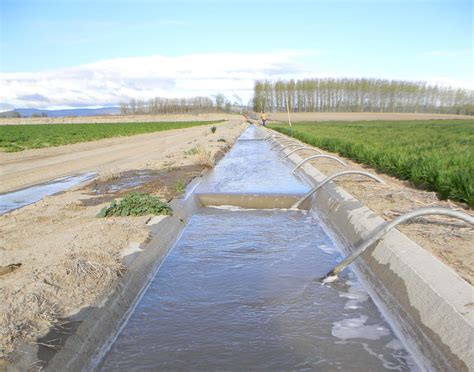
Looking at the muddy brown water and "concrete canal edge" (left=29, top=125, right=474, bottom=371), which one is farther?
the muddy brown water

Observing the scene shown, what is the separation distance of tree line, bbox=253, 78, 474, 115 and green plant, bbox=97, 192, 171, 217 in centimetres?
10541

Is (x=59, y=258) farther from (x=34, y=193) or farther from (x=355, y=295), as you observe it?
(x=34, y=193)

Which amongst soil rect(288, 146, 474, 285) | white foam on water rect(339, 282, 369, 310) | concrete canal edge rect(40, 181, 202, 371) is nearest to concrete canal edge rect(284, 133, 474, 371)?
white foam on water rect(339, 282, 369, 310)

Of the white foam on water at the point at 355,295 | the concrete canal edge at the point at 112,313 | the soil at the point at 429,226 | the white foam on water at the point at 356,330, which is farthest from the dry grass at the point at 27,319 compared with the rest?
the soil at the point at 429,226

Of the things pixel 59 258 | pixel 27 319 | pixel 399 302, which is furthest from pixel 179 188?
pixel 27 319

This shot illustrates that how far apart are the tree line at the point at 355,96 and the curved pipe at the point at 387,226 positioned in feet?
353

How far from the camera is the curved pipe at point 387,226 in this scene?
15.7 feet

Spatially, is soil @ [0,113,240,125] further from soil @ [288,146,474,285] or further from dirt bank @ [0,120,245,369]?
soil @ [288,146,474,285]

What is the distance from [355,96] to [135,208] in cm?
11487

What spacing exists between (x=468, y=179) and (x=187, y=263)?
215 inches

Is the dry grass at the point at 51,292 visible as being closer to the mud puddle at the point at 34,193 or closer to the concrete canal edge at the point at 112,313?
the concrete canal edge at the point at 112,313

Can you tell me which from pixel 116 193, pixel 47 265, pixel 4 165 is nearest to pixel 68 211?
pixel 116 193

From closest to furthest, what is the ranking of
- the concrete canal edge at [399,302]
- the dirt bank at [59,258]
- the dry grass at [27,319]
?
the dry grass at [27,319] < the concrete canal edge at [399,302] < the dirt bank at [59,258]

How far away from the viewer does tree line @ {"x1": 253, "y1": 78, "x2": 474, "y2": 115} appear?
11381 cm
